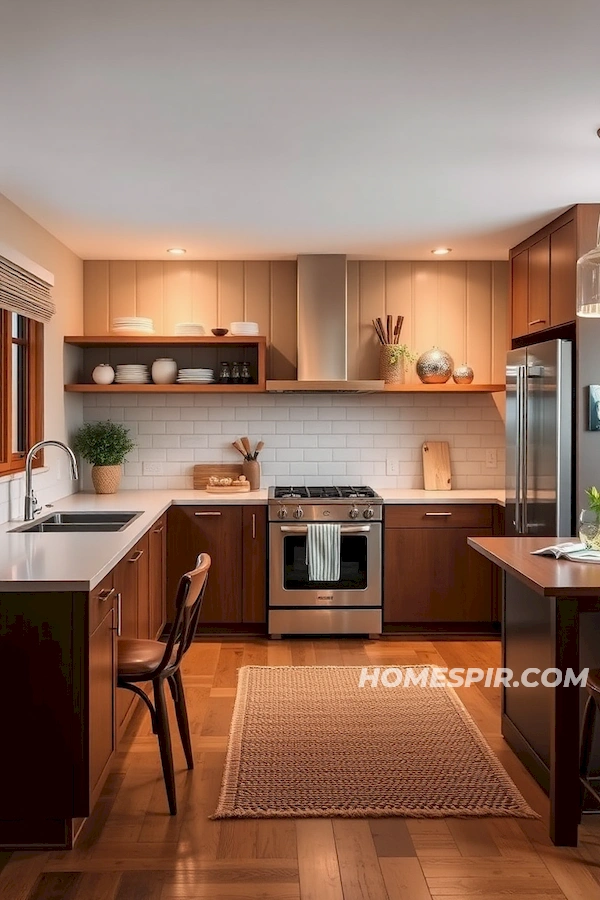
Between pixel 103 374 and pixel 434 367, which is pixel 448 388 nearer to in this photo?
pixel 434 367

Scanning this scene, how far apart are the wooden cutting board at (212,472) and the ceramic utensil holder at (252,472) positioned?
133 millimetres

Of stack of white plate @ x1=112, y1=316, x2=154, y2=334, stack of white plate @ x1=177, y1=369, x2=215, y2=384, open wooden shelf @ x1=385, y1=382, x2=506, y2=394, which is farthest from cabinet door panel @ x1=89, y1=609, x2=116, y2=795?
open wooden shelf @ x1=385, y1=382, x2=506, y2=394

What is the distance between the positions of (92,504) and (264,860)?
282 centimetres

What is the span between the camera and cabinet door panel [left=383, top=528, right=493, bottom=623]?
547 centimetres

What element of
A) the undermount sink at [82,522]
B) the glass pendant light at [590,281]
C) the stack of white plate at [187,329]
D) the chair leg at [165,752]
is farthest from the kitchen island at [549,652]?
the stack of white plate at [187,329]

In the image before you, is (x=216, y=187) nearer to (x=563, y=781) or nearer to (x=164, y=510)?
(x=164, y=510)

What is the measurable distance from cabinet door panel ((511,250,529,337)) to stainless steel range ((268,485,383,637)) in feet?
4.78

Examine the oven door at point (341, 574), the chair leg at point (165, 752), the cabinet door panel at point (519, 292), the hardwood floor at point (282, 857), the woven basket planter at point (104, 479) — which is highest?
the cabinet door panel at point (519, 292)

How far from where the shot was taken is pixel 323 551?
17.6 feet

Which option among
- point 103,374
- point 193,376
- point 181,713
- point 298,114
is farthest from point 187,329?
point 181,713

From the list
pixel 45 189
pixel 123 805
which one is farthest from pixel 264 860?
pixel 45 189

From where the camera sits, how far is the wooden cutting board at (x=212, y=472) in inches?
236

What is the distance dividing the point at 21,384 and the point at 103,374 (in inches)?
37.1

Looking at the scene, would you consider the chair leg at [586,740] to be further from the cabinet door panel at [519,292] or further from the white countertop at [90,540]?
the cabinet door panel at [519,292]
